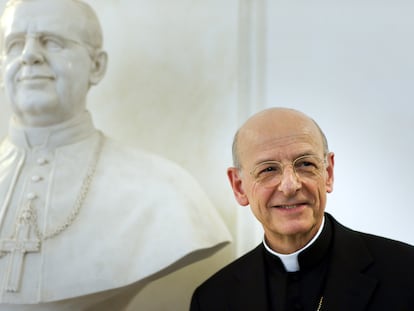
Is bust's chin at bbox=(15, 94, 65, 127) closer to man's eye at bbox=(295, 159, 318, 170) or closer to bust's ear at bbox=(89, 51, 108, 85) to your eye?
bust's ear at bbox=(89, 51, 108, 85)

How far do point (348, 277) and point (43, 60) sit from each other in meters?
1.20

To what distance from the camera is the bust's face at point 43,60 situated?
6.69ft

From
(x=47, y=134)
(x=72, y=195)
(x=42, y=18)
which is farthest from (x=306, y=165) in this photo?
(x=42, y=18)

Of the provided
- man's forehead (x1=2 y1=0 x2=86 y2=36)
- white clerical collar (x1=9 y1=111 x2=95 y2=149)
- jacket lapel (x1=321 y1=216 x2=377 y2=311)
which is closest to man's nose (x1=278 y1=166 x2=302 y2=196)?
jacket lapel (x1=321 y1=216 x2=377 y2=311)

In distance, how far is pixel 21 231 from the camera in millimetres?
1932

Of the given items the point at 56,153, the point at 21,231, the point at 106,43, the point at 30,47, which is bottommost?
the point at 21,231

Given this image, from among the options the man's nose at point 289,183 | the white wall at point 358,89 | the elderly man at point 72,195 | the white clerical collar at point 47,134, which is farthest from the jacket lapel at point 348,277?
the white clerical collar at point 47,134

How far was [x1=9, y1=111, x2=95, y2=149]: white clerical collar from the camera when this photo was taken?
2092 millimetres

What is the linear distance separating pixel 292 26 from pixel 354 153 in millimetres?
660

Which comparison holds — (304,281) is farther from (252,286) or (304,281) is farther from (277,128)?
(277,128)

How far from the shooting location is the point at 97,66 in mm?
2246

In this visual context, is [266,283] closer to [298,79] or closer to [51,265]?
[51,265]

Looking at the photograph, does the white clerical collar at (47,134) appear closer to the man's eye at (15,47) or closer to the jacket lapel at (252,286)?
the man's eye at (15,47)

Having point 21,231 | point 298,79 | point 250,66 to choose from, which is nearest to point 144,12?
point 250,66
